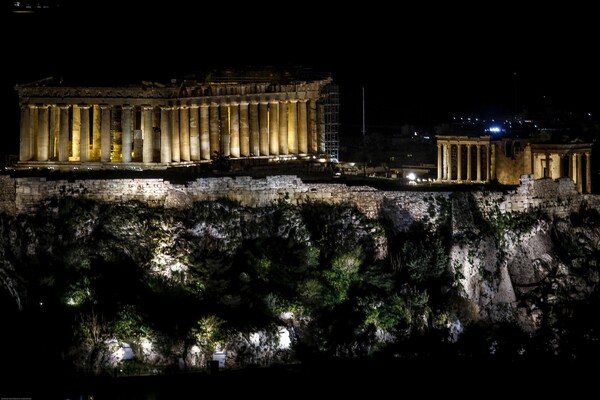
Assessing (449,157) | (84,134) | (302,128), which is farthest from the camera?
(449,157)

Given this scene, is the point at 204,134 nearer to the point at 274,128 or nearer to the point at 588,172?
the point at 274,128

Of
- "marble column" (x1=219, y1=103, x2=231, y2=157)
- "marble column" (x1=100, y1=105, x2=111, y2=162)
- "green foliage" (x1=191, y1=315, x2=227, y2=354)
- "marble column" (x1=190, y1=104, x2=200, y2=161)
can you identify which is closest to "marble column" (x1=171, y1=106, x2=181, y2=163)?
"marble column" (x1=190, y1=104, x2=200, y2=161)

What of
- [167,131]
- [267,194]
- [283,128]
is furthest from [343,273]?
[283,128]

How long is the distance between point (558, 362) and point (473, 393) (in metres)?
7.23

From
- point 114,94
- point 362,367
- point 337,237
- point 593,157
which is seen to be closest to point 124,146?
point 114,94

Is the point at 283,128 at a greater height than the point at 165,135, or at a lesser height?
greater

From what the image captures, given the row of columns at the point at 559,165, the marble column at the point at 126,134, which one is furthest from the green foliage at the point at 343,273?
the row of columns at the point at 559,165

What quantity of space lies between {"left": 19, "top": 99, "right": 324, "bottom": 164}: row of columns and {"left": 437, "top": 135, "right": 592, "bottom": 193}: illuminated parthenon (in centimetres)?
969

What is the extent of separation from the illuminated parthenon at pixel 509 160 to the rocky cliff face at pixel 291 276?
9359 mm

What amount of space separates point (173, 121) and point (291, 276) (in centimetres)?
1657

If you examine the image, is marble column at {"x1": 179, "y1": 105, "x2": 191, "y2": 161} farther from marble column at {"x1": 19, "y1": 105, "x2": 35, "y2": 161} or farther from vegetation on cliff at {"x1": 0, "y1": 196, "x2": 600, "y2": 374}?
vegetation on cliff at {"x1": 0, "y1": 196, "x2": 600, "y2": 374}

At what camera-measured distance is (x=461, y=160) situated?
10331cm

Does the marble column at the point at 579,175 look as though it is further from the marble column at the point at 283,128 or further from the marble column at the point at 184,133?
the marble column at the point at 184,133

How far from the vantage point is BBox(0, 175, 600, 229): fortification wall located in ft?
266
